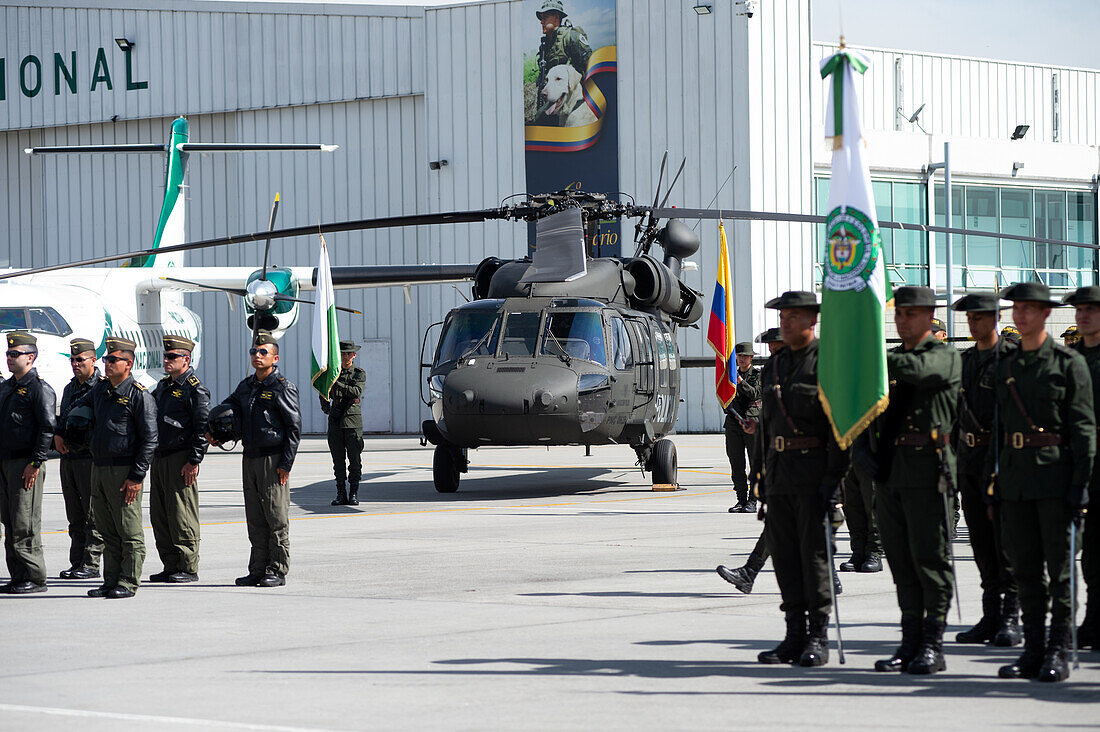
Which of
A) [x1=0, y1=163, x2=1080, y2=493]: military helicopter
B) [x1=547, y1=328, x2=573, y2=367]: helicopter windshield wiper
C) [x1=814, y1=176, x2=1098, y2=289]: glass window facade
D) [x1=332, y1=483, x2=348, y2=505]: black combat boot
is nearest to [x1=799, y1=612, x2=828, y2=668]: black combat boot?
[x1=0, y1=163, x2=1080, y2=493]: military helicopter

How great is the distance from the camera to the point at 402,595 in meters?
9.02

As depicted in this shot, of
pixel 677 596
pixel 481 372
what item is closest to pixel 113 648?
pixel 677 596

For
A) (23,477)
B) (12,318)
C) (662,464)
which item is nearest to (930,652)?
(23,477)

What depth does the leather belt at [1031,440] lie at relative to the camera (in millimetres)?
6273

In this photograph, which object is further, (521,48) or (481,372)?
(521,48)

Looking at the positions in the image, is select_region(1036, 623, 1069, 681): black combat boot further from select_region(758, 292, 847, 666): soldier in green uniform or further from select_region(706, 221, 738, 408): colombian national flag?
select_region(706, 221, 738, 408): colombian national flag

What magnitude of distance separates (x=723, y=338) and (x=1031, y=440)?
8.81 m

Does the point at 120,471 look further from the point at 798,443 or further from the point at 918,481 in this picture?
the point at 918,481

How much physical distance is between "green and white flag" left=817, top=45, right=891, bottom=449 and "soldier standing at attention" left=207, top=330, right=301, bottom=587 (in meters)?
4.32

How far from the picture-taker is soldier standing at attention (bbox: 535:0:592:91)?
3347cm

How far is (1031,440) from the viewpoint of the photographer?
6316 millimetres

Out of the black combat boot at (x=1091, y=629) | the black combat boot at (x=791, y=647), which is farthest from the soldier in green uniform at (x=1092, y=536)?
the black combat boot at (x=791, y=647)

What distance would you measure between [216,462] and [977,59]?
2601 centimetres

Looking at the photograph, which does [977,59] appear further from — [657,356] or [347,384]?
[347,384]
